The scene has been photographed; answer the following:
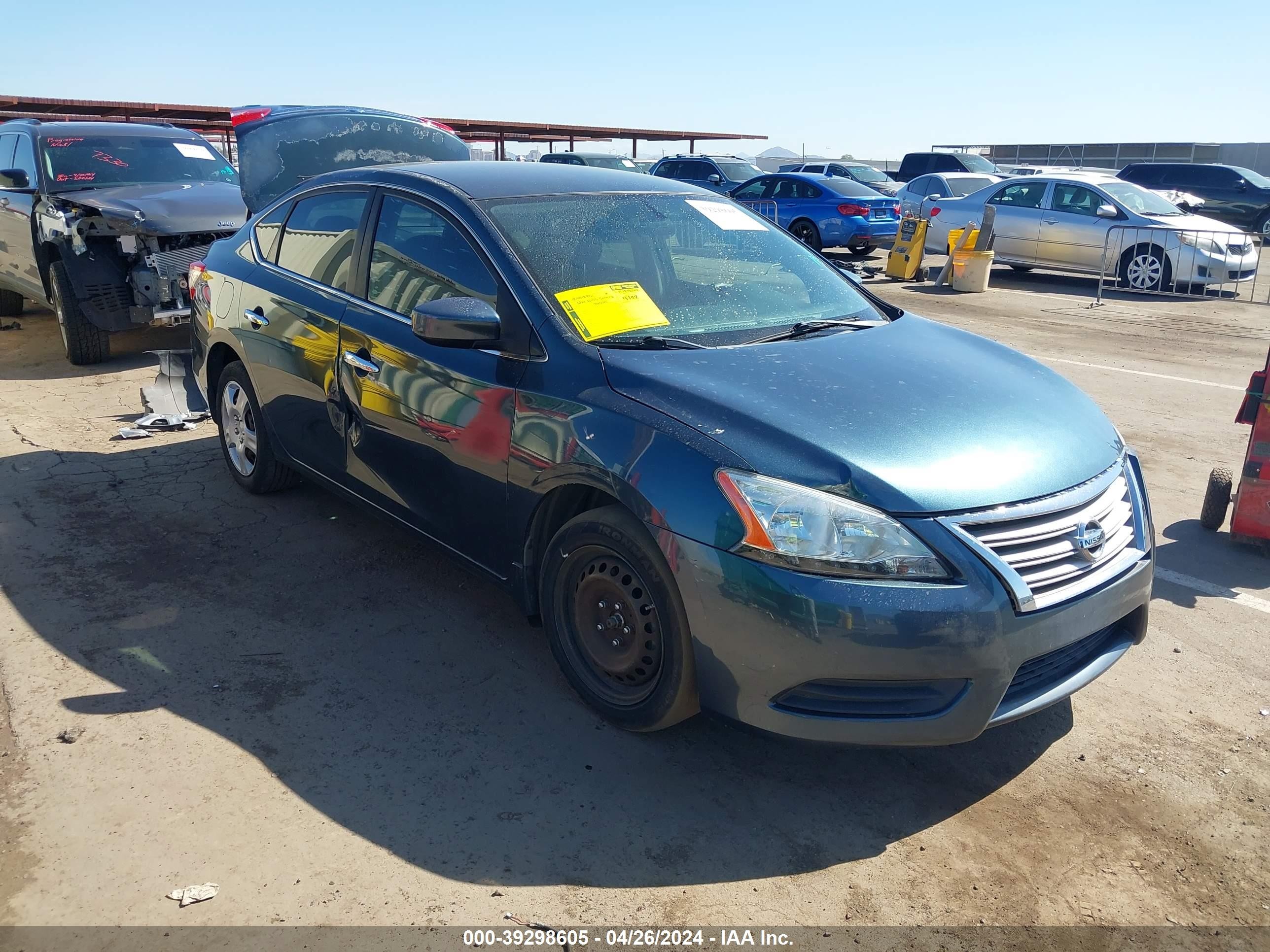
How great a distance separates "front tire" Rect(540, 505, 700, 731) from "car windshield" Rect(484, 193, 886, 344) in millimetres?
717

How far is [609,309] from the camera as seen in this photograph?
3473mm

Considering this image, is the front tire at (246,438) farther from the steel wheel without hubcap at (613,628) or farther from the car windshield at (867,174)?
the car windshield at (867,174)

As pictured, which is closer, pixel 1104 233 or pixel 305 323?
pixel 305 323

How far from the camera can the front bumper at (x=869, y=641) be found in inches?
103

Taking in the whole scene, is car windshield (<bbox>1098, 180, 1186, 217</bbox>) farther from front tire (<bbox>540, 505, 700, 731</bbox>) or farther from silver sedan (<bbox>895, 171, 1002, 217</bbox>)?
front tire (<bbox>540, 505, 700, 731</bbox>)

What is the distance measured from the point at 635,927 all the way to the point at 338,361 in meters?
2.62

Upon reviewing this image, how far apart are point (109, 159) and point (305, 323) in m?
6.00

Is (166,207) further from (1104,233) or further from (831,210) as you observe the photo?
(1104,233)

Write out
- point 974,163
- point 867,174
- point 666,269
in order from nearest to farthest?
point 666,269 < point 867,174 < point 974,163

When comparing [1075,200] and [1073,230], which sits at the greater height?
[1075,200]

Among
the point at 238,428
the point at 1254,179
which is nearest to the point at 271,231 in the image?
the point at 238,428

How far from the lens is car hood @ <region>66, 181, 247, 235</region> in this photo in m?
7.86

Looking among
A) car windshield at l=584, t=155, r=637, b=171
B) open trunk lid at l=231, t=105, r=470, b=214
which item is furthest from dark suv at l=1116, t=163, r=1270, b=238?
open trunk lid at l=231, t=105, r=470, b=214

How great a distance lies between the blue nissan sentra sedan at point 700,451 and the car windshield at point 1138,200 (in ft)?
41.2
